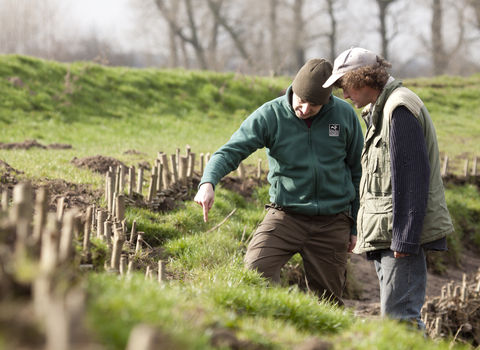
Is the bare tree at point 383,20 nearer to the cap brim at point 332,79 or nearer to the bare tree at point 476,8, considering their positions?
the bare tree at point 476,8

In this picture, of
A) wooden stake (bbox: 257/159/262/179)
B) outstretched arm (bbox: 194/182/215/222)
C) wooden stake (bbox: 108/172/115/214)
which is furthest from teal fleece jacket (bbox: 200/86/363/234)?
wooden stake (bbox: 257/159/262/179)

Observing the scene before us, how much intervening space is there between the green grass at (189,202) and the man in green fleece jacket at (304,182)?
1.59 ft

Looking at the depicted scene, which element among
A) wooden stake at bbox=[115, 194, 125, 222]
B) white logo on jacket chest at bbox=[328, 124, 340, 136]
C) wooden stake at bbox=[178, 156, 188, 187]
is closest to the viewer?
white logo on jacket chest at bbox=[328, 124, 340, 136]

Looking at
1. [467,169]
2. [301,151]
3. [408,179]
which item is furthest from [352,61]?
[467,169]

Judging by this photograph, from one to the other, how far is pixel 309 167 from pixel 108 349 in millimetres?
2903

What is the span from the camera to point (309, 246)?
4465mm

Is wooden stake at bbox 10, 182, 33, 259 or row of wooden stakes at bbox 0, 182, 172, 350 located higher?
wooden stake at bbox 10, 182, 33, 259

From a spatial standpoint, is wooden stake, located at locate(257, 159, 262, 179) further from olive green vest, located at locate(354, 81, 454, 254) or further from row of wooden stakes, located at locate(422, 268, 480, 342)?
olive green vest, located at locate(354, 81, 454, 254)

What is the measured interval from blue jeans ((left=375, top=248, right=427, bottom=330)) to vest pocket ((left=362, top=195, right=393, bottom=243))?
22cm

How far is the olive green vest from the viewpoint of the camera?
357 centimetres

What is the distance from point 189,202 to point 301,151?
280 centimetres

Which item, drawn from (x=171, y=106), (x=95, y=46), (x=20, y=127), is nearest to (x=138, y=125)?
(x=171, y=106)

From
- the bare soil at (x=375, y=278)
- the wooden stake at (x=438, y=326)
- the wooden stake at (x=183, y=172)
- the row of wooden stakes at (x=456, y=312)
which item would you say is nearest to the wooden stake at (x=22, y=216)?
the wooden stake at (x=183, y=172)

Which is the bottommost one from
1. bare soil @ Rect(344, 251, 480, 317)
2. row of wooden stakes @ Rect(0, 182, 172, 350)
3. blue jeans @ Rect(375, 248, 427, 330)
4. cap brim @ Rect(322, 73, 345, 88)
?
bare soil @ Rect(344, 251, 480, 317)
